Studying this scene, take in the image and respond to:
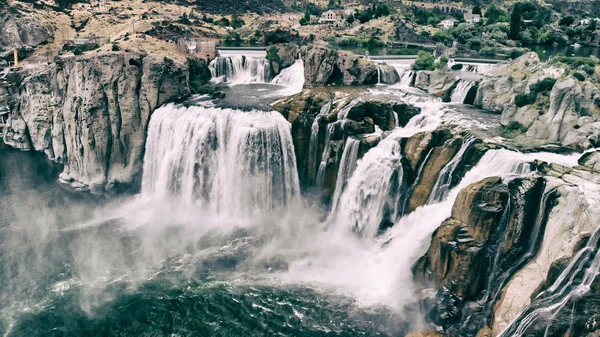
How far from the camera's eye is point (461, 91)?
52000mm

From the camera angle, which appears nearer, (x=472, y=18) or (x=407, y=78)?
(x=407, y=78)

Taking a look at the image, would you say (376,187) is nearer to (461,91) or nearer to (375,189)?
(375,189)

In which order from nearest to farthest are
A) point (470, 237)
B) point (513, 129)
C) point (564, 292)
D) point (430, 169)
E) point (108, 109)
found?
1. point (564, 292)
2. point (470, 237)
3. point (430, 169)
4. point (513, 129)
5. point (108, 109)

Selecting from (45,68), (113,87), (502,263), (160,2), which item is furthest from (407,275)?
(160,2)

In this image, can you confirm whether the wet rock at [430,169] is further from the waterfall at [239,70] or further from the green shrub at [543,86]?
the waterfall at [239,70]

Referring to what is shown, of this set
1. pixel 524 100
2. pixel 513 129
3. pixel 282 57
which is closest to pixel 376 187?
pixel 513 129

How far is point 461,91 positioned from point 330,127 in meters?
17.2

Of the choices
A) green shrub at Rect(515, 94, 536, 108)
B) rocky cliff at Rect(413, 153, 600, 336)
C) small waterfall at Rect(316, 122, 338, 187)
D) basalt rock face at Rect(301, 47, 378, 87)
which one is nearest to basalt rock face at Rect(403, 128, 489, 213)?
rocky cliff at Rect(413, 153, 600, 336)

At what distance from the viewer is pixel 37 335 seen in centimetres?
3288

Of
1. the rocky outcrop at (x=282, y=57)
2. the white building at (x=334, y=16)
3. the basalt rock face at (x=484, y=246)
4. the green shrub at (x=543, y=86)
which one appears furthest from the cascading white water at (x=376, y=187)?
the white building at (x=334, y=16)

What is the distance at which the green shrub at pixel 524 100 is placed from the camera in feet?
146

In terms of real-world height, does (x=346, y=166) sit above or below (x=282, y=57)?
below

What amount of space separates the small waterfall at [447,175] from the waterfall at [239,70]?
36.3m

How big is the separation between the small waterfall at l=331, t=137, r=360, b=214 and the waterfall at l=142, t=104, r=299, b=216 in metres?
5.10
